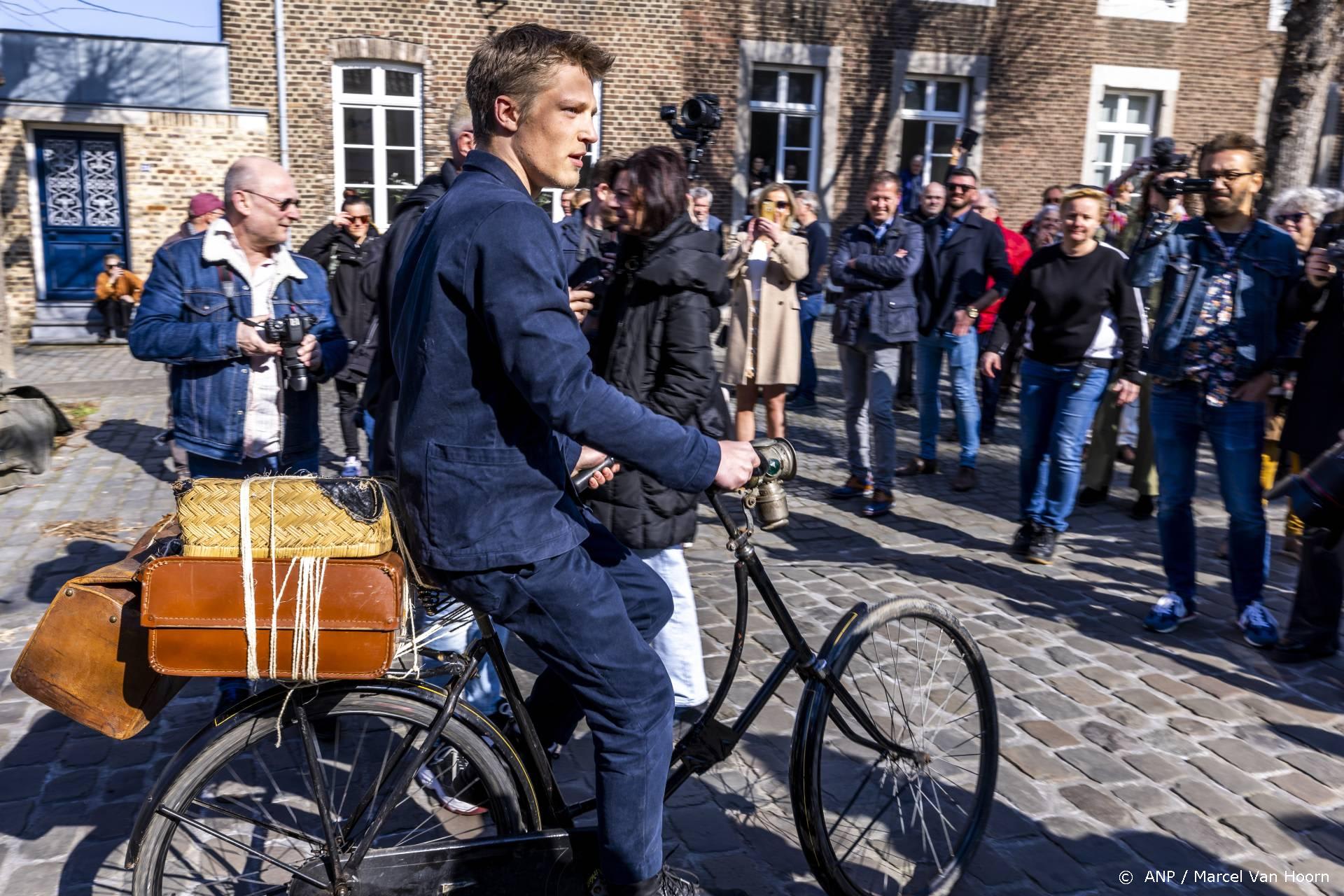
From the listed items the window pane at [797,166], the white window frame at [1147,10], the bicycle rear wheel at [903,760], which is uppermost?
the white window frame at [1147,10]

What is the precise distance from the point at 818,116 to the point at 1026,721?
622 inches

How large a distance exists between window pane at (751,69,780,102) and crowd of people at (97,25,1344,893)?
10.2 m

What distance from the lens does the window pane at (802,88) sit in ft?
60.9

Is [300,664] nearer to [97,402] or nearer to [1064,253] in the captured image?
[1064,253]

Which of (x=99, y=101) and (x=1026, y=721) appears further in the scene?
(x=99, y=101)

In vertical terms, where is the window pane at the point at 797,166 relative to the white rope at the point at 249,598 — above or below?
above

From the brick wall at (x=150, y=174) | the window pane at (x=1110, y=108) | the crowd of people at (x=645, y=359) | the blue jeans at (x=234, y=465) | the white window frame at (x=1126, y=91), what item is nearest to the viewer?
the crowd of people at (x=645, y=359)

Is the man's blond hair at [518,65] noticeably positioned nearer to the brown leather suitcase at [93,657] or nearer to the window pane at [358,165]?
the brown leather suitcase at [93,657]

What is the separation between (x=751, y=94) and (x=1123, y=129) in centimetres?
702

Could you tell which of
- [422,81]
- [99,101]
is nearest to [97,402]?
[99,101]

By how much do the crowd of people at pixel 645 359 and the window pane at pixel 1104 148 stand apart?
12.9 metres

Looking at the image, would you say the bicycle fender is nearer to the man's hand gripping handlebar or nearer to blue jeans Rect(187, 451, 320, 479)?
the man's hand gripping handlebar

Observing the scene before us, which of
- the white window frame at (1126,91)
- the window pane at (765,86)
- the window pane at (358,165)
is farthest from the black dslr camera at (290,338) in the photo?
the white window frame at (1126,91)

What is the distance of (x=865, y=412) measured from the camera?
24.5 feet
